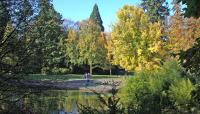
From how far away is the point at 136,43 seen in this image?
47188mm

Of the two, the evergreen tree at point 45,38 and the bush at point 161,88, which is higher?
the evergreen tree at point 45,38

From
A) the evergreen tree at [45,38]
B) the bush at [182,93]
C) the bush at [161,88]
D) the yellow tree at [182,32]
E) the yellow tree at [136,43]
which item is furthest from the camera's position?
the yellow tree at [136,43]

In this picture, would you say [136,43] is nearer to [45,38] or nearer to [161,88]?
[161,88]

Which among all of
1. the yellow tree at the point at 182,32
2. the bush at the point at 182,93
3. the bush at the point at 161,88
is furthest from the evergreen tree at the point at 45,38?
the yellow tree at the point at 182,32

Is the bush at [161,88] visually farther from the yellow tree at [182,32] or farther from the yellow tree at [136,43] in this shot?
the yellow tree at [136,43]

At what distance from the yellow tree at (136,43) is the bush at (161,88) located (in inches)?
980

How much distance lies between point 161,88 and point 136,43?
26.6 metres

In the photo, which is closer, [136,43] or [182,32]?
[182,32]

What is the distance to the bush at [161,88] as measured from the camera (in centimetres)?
1873

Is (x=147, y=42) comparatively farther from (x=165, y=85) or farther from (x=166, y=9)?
(x=165, y=85)

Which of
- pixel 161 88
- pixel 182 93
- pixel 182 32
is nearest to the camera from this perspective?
pixel 182 93

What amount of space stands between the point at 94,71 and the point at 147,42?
3276 cm

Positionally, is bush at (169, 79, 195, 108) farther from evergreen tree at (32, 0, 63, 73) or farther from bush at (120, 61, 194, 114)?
evergreen tree at (32, 0, 63, 73)

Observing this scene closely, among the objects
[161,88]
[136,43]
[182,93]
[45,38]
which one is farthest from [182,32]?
[45,38]
